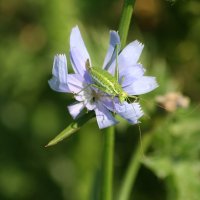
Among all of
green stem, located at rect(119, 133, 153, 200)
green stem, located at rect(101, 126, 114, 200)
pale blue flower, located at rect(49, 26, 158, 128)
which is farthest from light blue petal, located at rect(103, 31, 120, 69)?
green stem, located at rect(119, 133, 153, 200)

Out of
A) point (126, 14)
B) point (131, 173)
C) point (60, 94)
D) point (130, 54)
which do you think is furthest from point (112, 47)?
point (60, 94)

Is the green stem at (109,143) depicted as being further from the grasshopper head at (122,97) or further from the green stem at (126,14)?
the grasshopper head at (122,97)

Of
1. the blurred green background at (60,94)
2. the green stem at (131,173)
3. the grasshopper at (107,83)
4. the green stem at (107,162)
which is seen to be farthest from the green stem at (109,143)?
the blurred green background at (60,94)

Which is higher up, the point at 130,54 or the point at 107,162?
the point at 130,54

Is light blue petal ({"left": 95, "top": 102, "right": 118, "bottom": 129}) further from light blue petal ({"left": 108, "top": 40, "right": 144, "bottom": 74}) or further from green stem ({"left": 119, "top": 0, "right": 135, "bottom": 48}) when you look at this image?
green stem ({"left": 119, "top": 0, "right": 135, "bottom": 48})

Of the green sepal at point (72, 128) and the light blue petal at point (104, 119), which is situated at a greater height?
the green sepal at point (72, 128)

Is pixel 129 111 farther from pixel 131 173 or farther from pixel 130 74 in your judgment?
pixel 131 173
